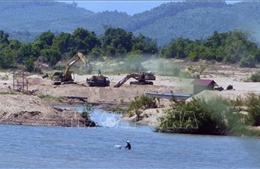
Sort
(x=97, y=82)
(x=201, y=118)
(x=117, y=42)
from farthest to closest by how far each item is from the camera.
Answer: (x=117, y=42)
(x=97, y=82)
(x=201, y=118)

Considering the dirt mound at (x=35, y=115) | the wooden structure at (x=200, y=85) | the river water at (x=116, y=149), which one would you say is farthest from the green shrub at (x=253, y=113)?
the wooden structure at (x=200, y=85)

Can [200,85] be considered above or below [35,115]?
above

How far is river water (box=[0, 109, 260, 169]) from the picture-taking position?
36719mm

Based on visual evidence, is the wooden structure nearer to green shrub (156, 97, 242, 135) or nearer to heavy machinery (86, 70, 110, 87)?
heavy machinery (86, 70, 110, 87)

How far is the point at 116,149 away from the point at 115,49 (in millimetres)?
80911

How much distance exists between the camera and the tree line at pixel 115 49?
108250 mm

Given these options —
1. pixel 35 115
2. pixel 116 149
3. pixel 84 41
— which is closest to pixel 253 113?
pixel 116 149

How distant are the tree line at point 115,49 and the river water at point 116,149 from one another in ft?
168

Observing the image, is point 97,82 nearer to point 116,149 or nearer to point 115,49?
point 116,149

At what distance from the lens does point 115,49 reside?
4808 inches

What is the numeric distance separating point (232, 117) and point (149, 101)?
35.0 feet

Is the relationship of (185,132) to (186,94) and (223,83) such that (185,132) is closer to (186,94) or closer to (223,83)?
(186,94)

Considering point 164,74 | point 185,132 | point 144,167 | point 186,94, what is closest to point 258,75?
point 164,74

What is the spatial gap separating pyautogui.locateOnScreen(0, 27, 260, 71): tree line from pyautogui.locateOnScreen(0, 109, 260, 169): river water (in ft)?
168
